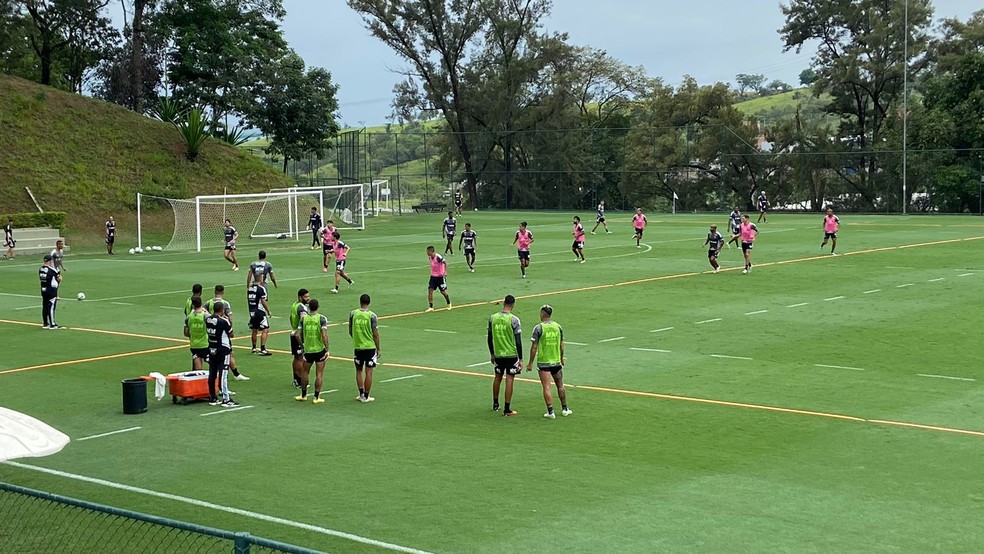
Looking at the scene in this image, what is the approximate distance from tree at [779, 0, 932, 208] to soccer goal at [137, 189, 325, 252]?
44.1 metres

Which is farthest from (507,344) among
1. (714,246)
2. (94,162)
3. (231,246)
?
(94,162)

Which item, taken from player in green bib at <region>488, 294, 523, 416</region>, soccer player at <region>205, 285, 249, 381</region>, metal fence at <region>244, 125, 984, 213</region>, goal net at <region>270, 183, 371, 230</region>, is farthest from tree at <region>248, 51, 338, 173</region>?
player in green bib at <region>488, 294, 523, 416</region>

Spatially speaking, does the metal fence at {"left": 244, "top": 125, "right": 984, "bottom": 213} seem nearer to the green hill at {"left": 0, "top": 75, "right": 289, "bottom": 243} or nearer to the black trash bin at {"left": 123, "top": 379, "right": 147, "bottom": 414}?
the green hill at {"left": 0, "top": 75, "right": 289, "bottom": 243}

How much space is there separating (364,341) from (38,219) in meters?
A: 45.9

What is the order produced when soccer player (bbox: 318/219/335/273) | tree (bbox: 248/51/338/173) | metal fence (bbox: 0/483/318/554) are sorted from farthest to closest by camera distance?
tree (bbox: 248/51/338/173) → soccer player (bbox: 318/219/335/273) → metal fence (bbox: 0/483/318/554)

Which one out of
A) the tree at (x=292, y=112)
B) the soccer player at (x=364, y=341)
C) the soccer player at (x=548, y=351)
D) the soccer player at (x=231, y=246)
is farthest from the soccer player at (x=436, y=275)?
the tree at (x=292, y=112)

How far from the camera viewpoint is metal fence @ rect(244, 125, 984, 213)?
268 feet

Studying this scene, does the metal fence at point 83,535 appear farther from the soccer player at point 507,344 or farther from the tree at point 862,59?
the tree at point 862,59

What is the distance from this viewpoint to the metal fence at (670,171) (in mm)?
81562

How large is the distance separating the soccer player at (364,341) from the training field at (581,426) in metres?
0.42

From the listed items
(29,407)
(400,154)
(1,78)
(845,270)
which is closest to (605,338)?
(29,407)

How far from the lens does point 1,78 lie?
7388cm

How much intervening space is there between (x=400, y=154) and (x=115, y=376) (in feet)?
336

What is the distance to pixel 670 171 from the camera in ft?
309
